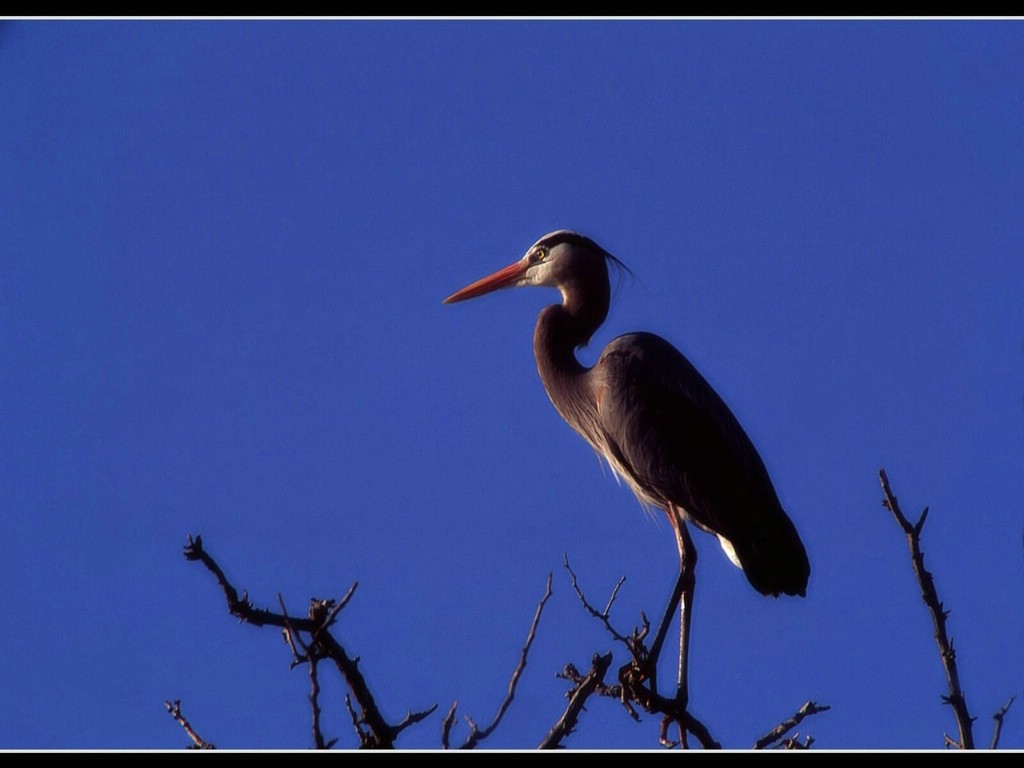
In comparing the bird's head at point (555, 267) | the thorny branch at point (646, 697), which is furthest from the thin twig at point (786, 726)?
the bird's head at point (555, 267)

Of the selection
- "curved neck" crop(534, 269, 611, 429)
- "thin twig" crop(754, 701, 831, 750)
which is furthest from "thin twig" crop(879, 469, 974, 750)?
"curved neck" crop(534, 269, 611, 429)

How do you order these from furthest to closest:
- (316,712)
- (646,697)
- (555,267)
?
(555,267) → (646,697) → (316,712)

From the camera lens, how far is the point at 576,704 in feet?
12.1

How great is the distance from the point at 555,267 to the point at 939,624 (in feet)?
11.0

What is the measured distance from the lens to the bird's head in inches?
253

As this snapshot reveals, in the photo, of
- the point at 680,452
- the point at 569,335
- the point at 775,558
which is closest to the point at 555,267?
the point at 569,335

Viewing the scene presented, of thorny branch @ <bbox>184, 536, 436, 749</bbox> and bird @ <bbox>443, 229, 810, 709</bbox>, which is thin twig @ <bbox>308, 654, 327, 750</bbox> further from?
bird @ <bbox>443, 229, 810, 709</bbox>

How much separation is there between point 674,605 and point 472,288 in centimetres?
217

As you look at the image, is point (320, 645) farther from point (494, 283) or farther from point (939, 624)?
point (494, 283)

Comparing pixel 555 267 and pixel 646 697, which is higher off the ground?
pixel 555 267

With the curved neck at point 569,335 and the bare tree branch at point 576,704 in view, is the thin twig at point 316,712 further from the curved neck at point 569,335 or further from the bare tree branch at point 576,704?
the curved neck at point 569,335

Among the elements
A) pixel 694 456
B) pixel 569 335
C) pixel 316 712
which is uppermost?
pixel 569 335
